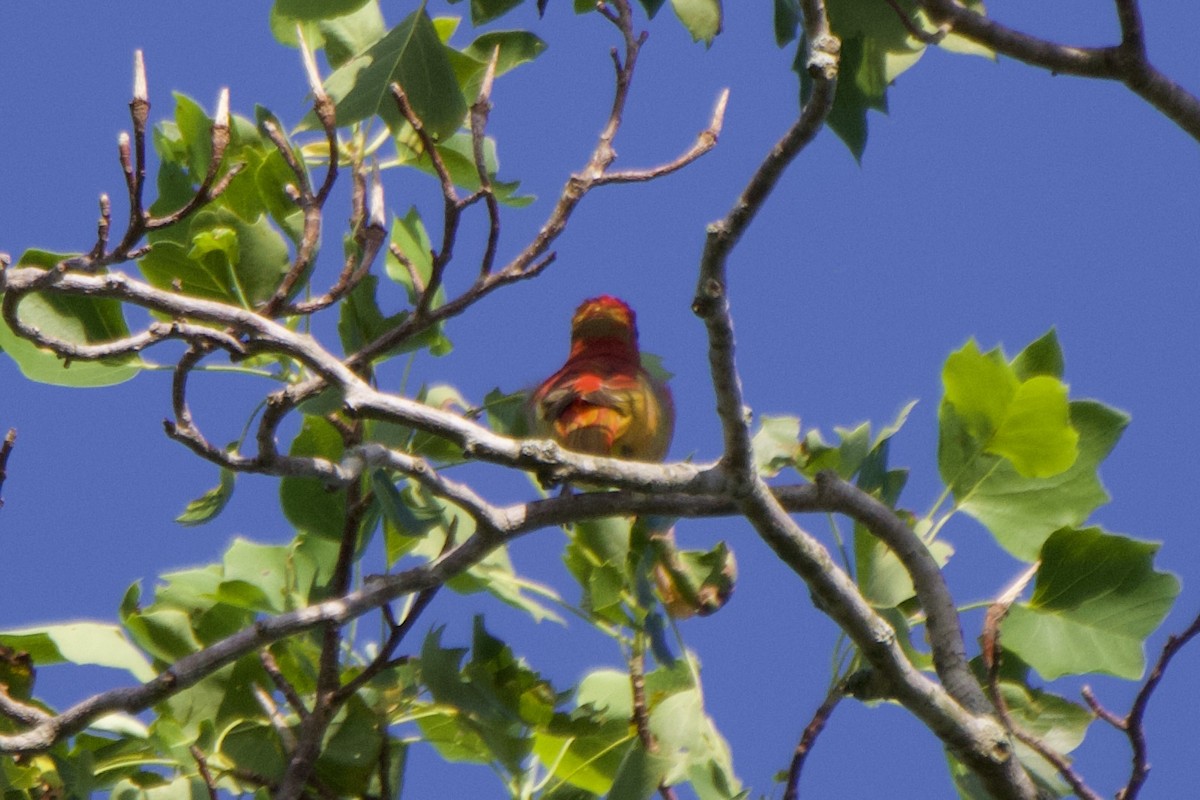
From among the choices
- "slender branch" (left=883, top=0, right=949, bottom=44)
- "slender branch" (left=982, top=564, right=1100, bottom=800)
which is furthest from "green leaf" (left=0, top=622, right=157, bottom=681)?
"slender branch" (left=883, top=0, right=949, bottom=44)

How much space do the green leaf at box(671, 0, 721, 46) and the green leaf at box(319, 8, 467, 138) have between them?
437 mm

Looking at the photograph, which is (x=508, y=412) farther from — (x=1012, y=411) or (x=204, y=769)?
(x=1012, y=411)

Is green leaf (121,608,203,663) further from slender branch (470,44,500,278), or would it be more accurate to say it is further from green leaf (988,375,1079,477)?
green leaf (988,375,1079,477)

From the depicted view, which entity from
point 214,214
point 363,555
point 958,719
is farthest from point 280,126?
point 958,719

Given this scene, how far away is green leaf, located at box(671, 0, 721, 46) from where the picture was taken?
2.64 meters

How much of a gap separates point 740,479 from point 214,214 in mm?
1283

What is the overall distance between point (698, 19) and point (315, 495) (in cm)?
117

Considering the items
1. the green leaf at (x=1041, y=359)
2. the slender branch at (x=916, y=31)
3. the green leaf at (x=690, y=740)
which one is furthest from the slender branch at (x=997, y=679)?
the slender branch at (x=916, y=31)

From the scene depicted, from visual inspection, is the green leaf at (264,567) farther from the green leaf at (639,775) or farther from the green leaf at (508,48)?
the green leaf at (508,48)

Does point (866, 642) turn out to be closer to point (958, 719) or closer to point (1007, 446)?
point (958, 719)

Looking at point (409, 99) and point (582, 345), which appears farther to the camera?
point (582, 345)

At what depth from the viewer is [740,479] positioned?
2.26 m

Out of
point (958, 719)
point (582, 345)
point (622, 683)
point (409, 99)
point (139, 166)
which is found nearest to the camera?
point (139, 166)

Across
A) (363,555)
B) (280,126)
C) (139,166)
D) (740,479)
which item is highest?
(280,126)
